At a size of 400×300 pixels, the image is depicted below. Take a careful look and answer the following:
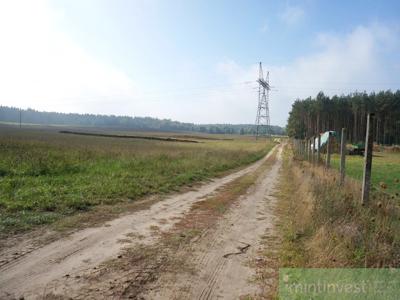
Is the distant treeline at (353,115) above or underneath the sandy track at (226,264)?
above

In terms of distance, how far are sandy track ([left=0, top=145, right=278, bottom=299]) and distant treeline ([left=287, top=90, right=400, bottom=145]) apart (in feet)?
247

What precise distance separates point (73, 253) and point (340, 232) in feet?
15.2

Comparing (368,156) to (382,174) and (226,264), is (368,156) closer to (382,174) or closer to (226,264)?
(226,264)

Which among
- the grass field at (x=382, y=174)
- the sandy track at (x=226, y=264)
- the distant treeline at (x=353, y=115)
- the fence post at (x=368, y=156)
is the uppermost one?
the distant treeline at (x=353, y=115)

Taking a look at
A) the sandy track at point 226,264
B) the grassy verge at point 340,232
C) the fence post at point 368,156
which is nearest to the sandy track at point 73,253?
the sandy track at point 226,264

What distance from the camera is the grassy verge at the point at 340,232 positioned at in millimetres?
5309

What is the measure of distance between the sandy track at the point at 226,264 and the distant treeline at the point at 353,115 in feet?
244

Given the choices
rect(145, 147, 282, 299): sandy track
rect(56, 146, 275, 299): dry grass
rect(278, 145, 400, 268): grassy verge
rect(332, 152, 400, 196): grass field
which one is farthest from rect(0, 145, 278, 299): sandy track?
rect(332, 152, 400, 196): grass field

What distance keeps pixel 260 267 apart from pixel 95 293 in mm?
2650

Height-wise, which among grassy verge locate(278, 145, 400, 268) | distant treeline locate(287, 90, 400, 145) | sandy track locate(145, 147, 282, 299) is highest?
distant treeline locate(287, 90, 400, 145)

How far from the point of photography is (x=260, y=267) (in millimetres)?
5934

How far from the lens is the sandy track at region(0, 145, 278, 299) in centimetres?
496

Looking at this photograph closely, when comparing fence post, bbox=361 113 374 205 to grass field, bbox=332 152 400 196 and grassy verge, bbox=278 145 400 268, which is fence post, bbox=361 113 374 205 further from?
grass field, bbox=332 152 400 196

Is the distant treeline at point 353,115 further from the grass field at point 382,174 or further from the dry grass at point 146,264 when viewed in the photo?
the dry grass at point 146,264
